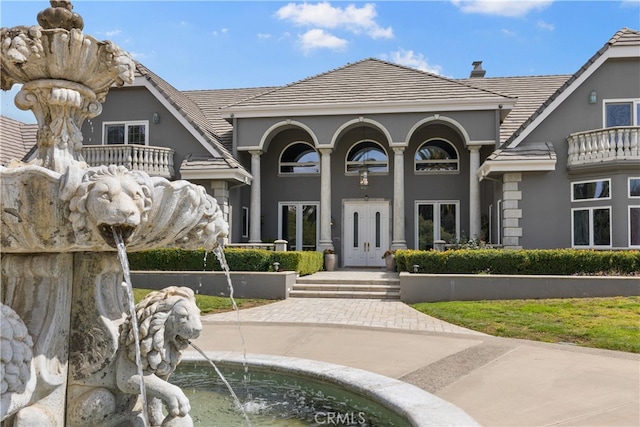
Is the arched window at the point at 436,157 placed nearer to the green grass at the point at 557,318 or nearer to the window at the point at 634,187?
the window at the point at 634,187

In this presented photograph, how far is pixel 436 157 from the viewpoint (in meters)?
22.9

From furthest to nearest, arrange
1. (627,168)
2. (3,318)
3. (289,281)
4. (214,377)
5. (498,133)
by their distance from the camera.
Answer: (498,133), (627,168), (289,281), (214,377), (3,318)

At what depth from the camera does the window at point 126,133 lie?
21906 millimetres

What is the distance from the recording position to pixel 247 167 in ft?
76.3

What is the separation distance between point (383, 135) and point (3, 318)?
70.1ft

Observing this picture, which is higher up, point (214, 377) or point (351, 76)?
point (351, 76)

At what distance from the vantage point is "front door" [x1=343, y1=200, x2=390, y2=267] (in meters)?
22.7

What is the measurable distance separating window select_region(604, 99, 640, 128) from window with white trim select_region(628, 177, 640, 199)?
2.44m

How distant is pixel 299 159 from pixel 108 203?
2144cm

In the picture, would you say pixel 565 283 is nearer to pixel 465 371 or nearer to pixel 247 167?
pixel 465 371

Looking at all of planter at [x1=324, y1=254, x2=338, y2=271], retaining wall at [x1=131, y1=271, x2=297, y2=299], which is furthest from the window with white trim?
retaining wall at [x1=131, y1=271, x2=297, y2=299]

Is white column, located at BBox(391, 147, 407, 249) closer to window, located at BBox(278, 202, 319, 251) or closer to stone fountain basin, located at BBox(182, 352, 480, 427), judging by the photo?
window, located at BBox(278, 202, 319, 251)

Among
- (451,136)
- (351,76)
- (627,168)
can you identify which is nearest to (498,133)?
(451,136)

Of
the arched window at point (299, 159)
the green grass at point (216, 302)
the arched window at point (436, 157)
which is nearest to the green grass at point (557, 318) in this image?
the green grass at point (216, 302)
